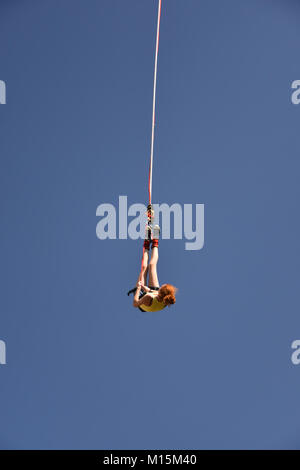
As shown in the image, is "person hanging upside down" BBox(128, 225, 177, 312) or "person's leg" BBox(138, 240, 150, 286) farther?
"person's leg" BBox(138, 240, 150, 286)

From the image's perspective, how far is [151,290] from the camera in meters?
4.61

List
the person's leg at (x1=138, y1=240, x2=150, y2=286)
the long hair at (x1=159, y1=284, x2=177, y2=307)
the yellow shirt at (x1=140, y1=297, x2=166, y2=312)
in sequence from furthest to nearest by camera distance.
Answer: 1. the person's leg at (x1=138, y1=240, x2=150, y2=286)
2. the yellow shirt at (x1=140, y1=297, x2=166, y2=312)
3. the long hair at (x1=159, y1=284, x2=177, y2=307)

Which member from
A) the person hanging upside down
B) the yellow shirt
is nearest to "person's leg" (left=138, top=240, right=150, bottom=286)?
the person hanging upside down

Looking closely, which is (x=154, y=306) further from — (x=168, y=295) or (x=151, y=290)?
(x=168, y=295)

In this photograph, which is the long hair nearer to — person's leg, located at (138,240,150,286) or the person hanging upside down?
the person hanging upside down

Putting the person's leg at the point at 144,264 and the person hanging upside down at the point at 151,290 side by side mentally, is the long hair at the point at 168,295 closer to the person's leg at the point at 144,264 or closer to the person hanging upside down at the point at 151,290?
the person hanging upside down at the point at 151,290

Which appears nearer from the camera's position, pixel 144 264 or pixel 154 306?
pixel 154 306

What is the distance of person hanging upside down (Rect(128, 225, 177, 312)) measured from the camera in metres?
4.20

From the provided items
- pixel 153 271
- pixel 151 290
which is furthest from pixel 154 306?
pixel 153 271

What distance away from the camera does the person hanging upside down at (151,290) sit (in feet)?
13.8
